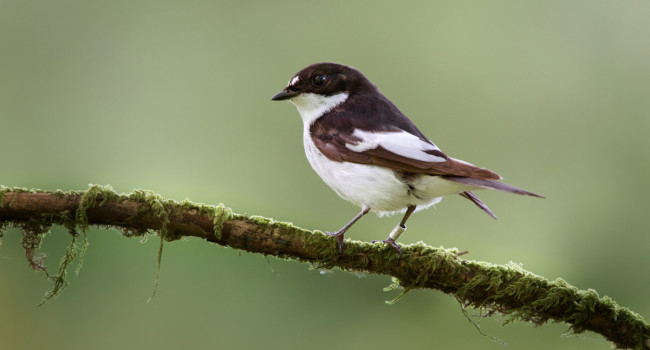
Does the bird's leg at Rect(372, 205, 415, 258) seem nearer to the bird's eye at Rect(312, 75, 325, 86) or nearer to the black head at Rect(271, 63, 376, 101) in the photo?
the black head at Rect(271, 63, 376, 101)

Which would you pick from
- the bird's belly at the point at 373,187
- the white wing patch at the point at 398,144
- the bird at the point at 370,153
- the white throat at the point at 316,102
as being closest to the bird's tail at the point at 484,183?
the bird at the point at 370,153

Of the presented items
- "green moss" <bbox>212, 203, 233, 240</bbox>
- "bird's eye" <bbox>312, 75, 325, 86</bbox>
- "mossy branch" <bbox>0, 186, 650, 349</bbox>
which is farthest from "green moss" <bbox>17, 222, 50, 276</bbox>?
"bird's eye" <bbox>312, 75, 325, 86</bbox>

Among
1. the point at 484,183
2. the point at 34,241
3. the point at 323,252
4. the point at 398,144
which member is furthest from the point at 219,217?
the point at 484,183

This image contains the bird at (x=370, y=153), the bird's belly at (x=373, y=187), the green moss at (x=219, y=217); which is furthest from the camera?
the bird's belly at (x=373, y=187)

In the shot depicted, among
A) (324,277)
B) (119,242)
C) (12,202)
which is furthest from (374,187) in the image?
(119,242)

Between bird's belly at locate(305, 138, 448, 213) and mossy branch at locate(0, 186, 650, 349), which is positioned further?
bird's belly at locate(305, 138, 448, 213)

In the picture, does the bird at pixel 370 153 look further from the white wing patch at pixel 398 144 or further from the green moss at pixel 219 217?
the green moss at pixel 219 217

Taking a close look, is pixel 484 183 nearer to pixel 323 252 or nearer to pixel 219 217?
pixel 323 252

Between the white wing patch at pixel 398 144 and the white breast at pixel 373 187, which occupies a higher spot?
the white wing patch at pixel 398 144
